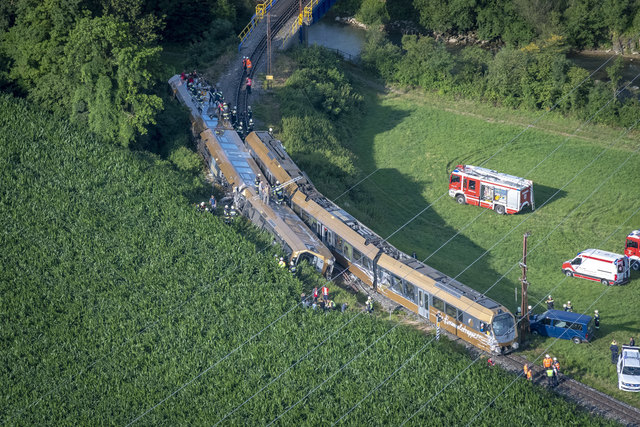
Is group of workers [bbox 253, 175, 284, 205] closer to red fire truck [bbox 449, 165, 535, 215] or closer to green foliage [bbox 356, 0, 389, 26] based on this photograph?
red fire truck [bbox 449, 165, 535, 215]

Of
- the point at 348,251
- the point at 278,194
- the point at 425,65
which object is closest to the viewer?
the point at 348,251

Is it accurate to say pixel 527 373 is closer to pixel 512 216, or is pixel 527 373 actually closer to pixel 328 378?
pixel 328 378

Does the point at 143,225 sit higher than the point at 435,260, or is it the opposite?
the point at 143,225

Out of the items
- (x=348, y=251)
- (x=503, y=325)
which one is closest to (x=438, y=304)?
(x=503, y=325)

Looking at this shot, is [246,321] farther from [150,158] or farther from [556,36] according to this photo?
[556,36]

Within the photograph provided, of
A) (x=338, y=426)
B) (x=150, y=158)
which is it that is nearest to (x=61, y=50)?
(x=150, y=158)

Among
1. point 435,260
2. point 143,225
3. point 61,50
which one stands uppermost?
point 61,50
